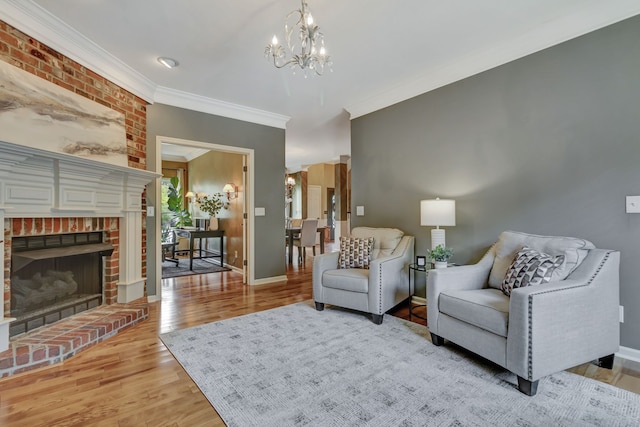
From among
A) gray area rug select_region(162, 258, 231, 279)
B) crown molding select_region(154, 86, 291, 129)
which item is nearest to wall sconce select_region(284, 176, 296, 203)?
gray area rug select_region(162, 258, 231, 279)

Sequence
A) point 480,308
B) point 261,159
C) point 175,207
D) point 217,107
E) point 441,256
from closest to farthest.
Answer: point 480,308
point 441,256
point 217,107
point 261,159
point 175,207

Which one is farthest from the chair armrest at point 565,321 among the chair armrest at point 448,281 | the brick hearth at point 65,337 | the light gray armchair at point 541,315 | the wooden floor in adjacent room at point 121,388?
the brick hearth at point 65,337

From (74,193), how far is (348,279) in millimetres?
2532

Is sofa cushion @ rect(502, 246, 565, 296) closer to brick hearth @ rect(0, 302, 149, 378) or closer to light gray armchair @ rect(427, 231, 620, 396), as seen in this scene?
light gray armchair @ rect(427, 231, 620, 396)

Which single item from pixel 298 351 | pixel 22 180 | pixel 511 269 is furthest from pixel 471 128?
pixel 22 180

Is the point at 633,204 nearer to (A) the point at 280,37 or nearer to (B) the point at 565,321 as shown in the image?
(B) the point at 565,321

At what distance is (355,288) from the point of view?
2.88 m

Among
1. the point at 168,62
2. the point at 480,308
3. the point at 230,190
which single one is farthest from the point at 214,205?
the point at 480,308

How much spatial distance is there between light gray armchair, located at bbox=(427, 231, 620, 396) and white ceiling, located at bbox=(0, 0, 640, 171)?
1.76 m

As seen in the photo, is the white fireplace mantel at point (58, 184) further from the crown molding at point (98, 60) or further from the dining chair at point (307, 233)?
the dining chair at point (307, 233)

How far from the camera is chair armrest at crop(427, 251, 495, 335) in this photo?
7.50 feet

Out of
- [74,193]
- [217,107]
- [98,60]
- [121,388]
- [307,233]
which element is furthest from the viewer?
[307,233]

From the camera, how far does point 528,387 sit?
168 cm

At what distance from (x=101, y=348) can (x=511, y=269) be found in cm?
319
